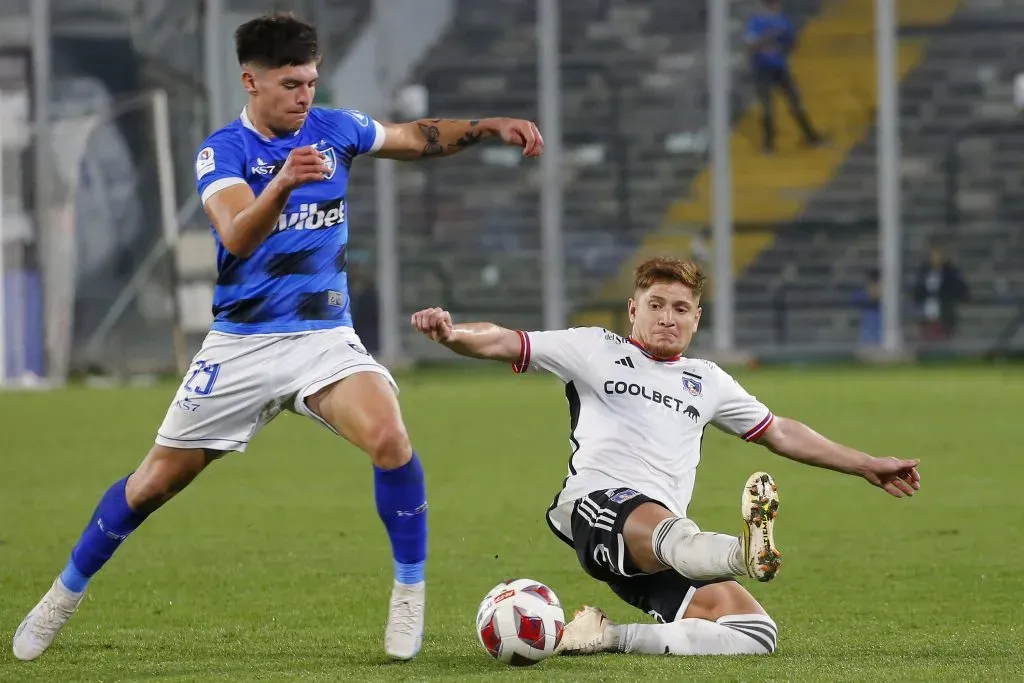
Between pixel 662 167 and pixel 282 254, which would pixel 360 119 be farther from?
pixel 662 167

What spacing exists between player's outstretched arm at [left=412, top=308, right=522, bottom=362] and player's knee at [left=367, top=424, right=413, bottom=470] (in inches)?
11.9

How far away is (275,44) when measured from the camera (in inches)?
214

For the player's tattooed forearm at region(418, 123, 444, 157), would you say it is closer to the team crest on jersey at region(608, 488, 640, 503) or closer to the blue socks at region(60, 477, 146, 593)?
the team crest on jersey at region(608, 488, 640, 503)

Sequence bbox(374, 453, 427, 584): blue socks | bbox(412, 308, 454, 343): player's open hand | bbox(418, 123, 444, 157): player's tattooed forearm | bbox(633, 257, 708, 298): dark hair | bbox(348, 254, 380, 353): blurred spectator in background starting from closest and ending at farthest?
bbox(412, 308, 454, 343): player's open hand, bbox(374, 453, 427, 584): blue socks, bbox(633, 257, 708, 298): dark hair, bbox(418, 123, 444, 157): player's tattooed forearm, bbox(348, 254, 380, 353): blurred spectator in background

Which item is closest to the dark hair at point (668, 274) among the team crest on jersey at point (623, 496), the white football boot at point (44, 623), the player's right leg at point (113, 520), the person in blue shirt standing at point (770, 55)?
the team crest on jersey at point (623, 496)

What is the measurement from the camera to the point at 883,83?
72.3 feet

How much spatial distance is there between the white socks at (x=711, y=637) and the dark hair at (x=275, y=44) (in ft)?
6.67

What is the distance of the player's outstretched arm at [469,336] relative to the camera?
516 centimetres

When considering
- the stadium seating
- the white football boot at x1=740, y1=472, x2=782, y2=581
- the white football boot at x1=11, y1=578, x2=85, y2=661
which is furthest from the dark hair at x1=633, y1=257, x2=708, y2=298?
the stadium seating

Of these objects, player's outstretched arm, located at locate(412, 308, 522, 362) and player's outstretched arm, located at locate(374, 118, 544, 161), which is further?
player's outstretched arm, located at locate(374, 118, 544, 161)

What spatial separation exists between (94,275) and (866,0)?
9963mm

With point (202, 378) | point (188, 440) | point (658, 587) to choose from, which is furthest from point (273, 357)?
point (658, 587)

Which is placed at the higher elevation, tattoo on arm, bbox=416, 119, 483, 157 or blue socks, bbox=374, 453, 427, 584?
tattoo on arm, bbox=416, 119, 483, 157

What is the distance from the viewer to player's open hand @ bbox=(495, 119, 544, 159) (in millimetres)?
5797
